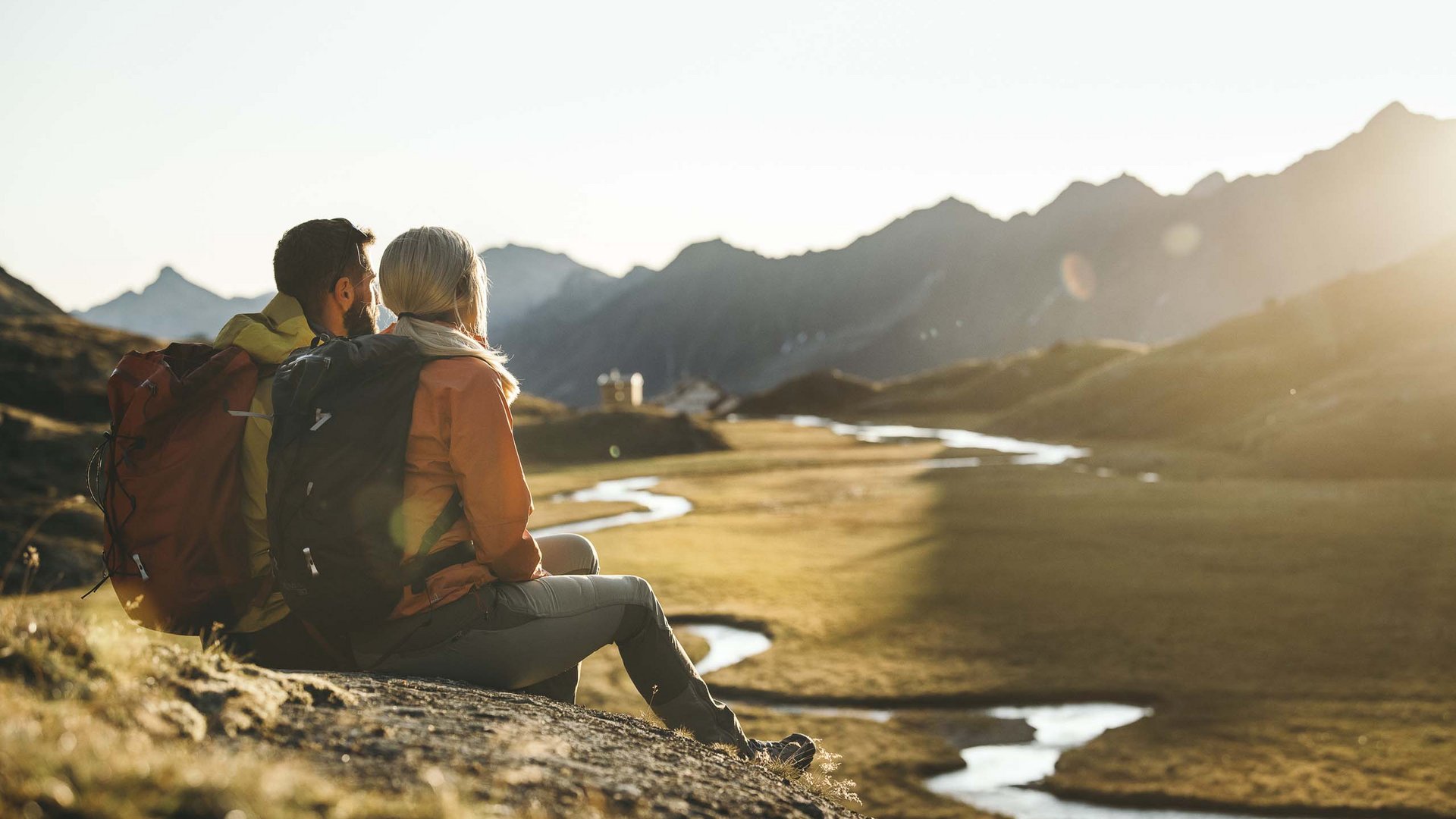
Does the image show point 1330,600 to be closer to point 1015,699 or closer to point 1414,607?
point 1414,607

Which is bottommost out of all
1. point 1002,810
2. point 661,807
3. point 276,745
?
point 1002,810

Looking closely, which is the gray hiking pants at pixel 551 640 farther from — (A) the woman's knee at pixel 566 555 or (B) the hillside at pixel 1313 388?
(B) the hillside at pixel 1313 388

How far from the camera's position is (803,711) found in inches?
661

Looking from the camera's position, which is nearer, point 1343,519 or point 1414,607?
point 1414,607

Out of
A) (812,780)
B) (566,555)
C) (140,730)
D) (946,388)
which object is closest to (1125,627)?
(812,780)

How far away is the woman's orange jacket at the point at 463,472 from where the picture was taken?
4562 millimetres

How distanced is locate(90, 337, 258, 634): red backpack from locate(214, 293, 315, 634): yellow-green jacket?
2.5 inches

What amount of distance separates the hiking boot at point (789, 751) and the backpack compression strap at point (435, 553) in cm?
206

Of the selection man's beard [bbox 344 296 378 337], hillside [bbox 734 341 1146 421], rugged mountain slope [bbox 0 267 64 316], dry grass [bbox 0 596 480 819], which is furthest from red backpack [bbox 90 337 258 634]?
hillside [bbox 734 341 1146 421]

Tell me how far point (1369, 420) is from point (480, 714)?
63.2 meters

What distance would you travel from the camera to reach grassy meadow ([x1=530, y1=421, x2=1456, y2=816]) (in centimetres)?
1391

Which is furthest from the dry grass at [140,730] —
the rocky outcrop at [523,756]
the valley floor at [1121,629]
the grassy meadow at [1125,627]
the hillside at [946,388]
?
the hillside at [946,388]

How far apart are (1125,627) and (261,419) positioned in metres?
19.7

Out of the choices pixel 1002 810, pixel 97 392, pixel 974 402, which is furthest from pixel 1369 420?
pixel 974 402
